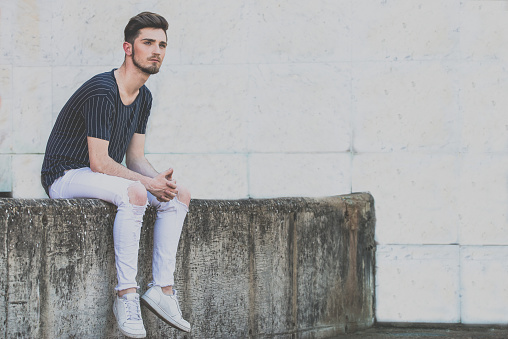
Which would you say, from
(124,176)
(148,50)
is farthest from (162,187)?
(148,50)

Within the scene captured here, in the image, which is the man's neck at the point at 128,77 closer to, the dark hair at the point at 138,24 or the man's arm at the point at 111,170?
the dark hair at the point at 138,24

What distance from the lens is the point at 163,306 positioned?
394 centimetres

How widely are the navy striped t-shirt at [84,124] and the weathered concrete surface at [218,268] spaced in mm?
389

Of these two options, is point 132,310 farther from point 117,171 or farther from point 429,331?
point 429,331

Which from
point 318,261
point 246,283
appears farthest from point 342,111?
point 246,283

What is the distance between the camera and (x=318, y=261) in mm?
5137

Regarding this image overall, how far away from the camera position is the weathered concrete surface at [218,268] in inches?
141

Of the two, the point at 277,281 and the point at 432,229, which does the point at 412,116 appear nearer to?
the point at 432,229

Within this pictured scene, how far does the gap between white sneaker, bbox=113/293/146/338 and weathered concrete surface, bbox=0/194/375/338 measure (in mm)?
160

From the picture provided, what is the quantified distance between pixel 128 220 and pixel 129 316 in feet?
1.48

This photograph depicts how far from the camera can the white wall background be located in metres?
5.89

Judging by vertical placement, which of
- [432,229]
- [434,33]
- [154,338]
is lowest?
[154,338]

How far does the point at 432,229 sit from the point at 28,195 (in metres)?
3.04

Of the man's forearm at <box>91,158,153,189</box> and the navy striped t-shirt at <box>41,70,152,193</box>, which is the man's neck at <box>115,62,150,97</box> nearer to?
the navy striped t-shirt at <box>41,70,152,193</box>
